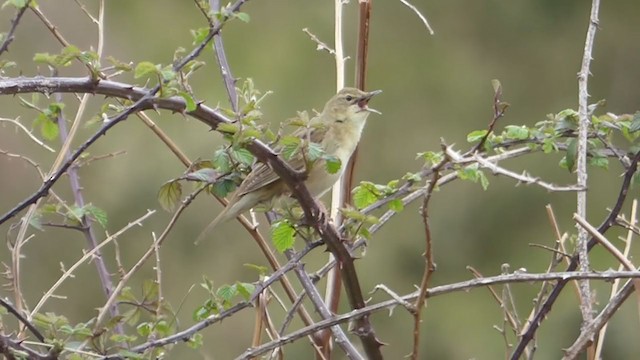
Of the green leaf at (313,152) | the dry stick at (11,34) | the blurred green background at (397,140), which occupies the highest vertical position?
the dry stick at (11,34)

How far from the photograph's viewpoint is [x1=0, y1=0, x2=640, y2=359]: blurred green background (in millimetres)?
9609

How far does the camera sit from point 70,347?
2.00 metres

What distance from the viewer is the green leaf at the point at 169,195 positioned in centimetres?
230

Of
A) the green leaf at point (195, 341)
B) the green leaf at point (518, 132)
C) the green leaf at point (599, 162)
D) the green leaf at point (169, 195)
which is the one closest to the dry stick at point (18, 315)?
the green leaf at point (195, 341)

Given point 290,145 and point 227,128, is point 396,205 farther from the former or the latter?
point 227,128

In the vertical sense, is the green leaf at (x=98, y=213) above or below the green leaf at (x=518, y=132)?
below

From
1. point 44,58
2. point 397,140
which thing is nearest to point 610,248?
point 44,58

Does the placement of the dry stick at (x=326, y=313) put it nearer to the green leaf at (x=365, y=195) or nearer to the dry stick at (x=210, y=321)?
the dry stick at (x=210, y=321)

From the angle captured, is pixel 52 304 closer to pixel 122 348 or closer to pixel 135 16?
pixel 135 16

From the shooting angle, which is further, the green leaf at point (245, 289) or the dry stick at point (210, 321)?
the green leaf at point (245, 289)

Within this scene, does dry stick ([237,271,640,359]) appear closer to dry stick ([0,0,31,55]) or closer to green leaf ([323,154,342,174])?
green leaf ([323,154,342,174])

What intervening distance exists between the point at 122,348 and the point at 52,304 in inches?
318

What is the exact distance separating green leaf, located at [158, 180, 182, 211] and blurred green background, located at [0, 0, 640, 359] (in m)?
6.64

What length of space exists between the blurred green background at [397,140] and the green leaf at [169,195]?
21.8ft
